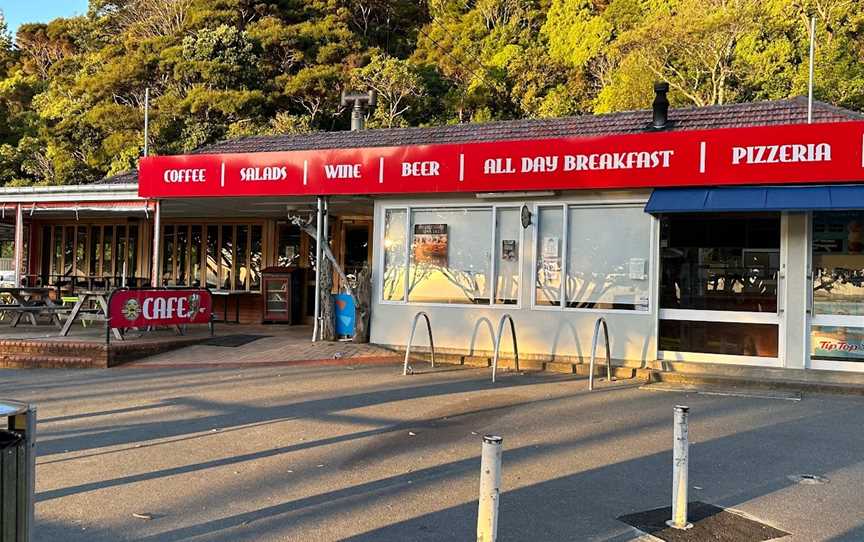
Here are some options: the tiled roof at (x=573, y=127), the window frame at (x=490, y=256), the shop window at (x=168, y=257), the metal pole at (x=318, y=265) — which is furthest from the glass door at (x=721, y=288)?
the shop window at (x=168, y=257)

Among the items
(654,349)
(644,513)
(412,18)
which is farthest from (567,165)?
(412,18)

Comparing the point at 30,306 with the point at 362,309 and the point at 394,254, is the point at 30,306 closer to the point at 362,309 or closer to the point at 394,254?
the point at 362,309

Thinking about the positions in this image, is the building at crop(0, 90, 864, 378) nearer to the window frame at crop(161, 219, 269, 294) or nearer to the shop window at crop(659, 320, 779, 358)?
the shop window at crop(659, 320, 779, 358)

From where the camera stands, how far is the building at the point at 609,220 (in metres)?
9.43

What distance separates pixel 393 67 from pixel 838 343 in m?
32.8

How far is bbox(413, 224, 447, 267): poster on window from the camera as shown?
1171 centimetres

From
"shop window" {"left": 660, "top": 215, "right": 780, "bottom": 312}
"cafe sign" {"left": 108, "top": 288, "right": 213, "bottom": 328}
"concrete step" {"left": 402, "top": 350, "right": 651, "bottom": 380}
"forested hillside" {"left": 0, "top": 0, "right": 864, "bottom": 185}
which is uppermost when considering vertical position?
"forested hillside" {"left": 0, "top": 0, "right": 864, "bottom": 185}

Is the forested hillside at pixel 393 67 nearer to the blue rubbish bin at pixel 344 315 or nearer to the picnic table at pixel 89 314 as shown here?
the blue rubbish bin at pixel 344 315

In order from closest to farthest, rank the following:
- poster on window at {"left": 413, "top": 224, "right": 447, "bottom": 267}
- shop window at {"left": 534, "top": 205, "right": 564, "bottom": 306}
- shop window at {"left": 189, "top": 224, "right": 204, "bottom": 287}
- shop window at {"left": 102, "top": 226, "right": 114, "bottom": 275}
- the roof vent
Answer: shop window at {"left": 534, "top": 205, "right": 564, "bottom": 306} → the roof vent → poster on window at {"left": 413, "top": 224, "right": 447, "bottom": 267} → shop window at {"left": 189, "top": 224, "right": 204, "bottom": 287} → shop window at {"left": 102, "top": 226, "right": 114, "bottom": 275}

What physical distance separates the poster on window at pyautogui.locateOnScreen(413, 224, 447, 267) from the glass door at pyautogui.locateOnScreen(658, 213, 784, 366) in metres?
3.55

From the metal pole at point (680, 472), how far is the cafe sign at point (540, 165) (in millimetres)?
6152

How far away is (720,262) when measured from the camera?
10055 mm

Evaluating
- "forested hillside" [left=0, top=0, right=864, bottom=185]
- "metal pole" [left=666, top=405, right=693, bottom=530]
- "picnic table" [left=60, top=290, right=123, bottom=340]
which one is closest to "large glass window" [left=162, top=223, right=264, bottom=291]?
"picnic table" [left=60, top=290, right=123, bottom=340]

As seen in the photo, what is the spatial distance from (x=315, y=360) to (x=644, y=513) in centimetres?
693
